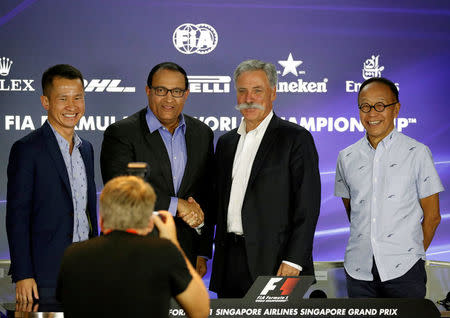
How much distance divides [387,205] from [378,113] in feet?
1.75

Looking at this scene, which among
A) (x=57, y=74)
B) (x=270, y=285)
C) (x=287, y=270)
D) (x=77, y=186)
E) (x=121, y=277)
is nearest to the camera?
(x=121, y=277)

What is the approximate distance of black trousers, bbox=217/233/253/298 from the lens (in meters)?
3.51

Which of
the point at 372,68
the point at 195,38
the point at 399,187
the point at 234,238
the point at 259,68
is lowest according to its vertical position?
the point at 234,238

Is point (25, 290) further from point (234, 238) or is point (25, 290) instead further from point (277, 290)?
point (277, 290)

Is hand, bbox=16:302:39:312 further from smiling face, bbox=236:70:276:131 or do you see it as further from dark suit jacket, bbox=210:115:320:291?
smiling face, bbox=236:70:276:131

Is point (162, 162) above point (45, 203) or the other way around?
above

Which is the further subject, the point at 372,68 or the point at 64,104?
the point at 372,68

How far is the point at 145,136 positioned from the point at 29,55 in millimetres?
1778

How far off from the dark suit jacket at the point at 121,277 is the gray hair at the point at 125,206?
0.04 metres

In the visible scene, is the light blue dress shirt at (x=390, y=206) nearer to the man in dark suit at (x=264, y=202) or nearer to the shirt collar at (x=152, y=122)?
the man in dark suit at (x=264, y=202)

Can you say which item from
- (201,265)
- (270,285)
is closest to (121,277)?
(270,285)

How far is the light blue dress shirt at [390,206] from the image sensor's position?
11.6 ft

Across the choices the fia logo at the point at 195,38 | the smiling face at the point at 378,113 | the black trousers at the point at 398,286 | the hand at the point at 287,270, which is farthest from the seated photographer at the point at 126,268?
the fia logo at the point at 195,38

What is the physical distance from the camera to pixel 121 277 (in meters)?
2.16
